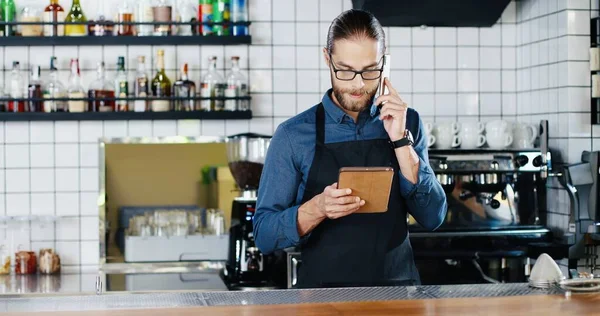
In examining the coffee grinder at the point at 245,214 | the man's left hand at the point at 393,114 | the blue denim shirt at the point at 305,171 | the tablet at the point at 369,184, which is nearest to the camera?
Result: the tablet at the point at 369,184

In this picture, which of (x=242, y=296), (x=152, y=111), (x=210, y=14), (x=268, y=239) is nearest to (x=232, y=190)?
(x=152, y=111)

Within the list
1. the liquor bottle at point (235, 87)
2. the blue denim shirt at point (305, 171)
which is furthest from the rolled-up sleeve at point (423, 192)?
the liquor bottle at point (235, 87)

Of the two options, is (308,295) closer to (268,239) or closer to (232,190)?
(268,239)

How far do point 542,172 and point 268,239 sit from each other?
1.97 metres

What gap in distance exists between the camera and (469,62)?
4.77 m

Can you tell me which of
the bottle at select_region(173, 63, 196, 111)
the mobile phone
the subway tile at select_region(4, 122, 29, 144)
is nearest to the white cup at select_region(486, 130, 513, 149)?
the bottle at select_region(173, 63, 196, 111)

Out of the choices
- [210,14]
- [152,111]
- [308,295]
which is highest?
[210,14]

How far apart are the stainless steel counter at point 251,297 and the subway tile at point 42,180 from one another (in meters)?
2.27

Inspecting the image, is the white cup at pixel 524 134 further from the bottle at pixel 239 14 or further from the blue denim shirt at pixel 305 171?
the blue denim shirt at pixel 305 171

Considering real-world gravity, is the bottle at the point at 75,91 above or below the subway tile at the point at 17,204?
above

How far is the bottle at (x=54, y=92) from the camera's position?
172 inches

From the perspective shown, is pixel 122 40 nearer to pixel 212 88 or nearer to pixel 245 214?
pixel 212 88

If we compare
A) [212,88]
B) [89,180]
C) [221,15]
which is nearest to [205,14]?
[221,15]

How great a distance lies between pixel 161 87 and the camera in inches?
175
